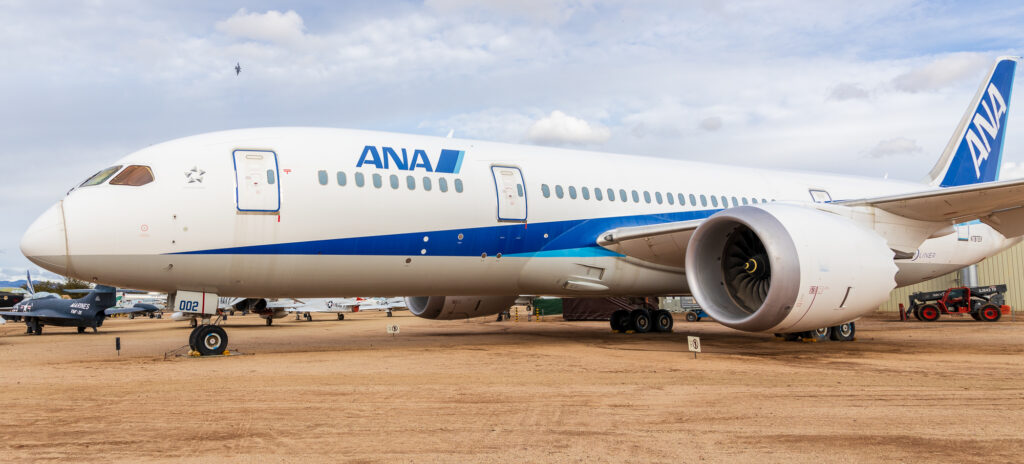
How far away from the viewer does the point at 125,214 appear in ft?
30.9

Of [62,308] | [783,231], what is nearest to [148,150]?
[783,231]

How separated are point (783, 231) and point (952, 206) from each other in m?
3.05

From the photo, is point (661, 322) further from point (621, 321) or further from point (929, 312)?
point (929, 312)

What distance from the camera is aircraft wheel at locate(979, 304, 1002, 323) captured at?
80.7ft

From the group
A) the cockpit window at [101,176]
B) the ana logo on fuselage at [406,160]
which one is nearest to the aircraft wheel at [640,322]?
the ana logo on fuselage at [406,160]

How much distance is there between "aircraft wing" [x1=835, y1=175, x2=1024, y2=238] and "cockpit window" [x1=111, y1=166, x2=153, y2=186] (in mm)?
9932

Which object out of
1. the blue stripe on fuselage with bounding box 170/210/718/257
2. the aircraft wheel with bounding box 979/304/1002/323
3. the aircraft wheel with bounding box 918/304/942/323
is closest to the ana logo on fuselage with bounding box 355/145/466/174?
the blue stripe on fuselage with bounding box 170/210/718/257

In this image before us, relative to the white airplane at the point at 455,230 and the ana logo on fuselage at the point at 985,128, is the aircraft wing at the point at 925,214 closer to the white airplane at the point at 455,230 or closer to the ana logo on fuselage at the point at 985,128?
the white airplane at the point at 455,230

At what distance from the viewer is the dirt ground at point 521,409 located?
4500 millimetres

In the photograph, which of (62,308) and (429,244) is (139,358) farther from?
(62,308)

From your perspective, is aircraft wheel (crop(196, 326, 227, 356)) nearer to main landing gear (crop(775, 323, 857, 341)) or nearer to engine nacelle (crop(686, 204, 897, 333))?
engine nacelle (crop(686, 204, 897, 333))

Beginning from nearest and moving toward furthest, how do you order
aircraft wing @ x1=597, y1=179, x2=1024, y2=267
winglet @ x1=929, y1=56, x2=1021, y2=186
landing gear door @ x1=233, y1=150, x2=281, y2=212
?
landing gear door @ x1=233, y1=150, x2=281, y2=212 < aircraft wing @ x1=597, y1=179, x2=1024, y2=267 < winglet @ x1=929, y1=56, x2=1021, y2=186

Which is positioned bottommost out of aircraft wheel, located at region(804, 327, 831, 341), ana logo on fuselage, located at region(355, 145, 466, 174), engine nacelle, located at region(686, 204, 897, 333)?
aircraft wheel, located at region(804, 327, 831, 341)

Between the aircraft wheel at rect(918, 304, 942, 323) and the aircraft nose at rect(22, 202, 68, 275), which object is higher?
the aircraft nose at rect(22, 202, 68, 275)
